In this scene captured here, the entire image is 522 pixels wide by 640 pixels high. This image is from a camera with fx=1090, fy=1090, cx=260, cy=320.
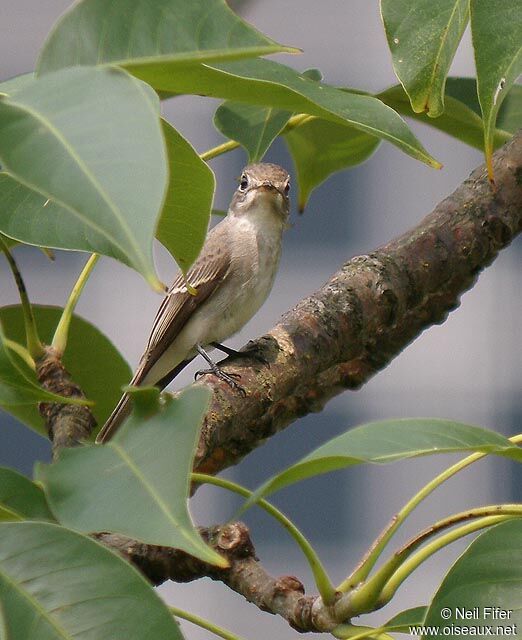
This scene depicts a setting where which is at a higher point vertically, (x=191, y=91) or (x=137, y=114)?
(x=191, y=91)

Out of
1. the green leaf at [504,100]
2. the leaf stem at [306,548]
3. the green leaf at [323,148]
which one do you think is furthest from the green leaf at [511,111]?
the leaf stem at [306,548]

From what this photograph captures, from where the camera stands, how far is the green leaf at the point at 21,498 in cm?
107

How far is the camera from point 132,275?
24.0 feet

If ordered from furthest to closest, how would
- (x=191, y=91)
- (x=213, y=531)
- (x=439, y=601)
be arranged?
1. (x=213, y=531)
2. (x=191, y=91)
3. (x=439, y=601)

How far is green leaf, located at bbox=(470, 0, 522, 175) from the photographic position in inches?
42.3

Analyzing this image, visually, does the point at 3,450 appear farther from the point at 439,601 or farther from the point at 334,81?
the point at 439,601

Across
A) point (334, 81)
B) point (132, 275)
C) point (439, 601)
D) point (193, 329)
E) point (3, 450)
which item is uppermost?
point (334, 81)

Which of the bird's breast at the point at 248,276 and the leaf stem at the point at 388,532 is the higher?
the bird's breast at the point at 248,276

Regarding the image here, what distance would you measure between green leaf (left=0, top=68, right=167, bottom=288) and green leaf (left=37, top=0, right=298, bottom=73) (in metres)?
0.14

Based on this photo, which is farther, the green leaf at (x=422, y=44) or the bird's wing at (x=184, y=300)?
the bird's wing at (x=184, y=300)

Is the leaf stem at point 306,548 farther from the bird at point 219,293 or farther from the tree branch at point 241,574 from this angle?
the bird at point 219,293

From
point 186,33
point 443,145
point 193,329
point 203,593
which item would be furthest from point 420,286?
point 443,145

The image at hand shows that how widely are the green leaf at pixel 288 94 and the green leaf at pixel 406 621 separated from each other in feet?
1.60

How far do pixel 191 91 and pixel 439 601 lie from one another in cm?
56
